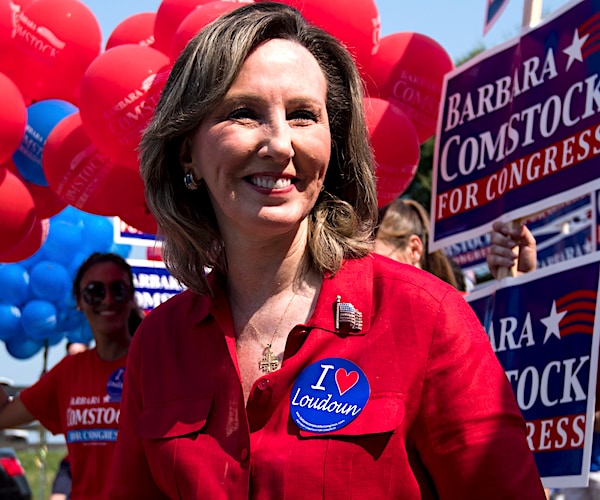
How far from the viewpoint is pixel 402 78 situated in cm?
495

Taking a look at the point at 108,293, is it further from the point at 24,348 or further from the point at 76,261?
the point at 24,348

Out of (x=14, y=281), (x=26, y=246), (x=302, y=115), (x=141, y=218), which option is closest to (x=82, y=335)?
(x=14, y=281)

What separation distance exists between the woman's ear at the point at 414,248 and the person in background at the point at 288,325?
2.62 meters

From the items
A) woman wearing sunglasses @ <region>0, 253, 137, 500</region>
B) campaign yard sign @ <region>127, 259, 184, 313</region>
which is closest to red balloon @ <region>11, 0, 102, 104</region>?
woman wearing sunglasses @ <region>0, 253, 137, 500</region>

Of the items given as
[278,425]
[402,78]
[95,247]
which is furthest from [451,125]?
[95,247]

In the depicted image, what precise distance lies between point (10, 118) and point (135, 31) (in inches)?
32.1

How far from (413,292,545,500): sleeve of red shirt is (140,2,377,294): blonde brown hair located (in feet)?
1.18

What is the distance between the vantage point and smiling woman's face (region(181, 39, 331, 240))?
200 cm

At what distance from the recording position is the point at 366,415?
5.97 feet

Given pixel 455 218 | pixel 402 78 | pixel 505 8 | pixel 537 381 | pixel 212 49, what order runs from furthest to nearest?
pixel 402 78, pixel 505 8, pixel 455 218, pixel 537 381, pixel 212 49

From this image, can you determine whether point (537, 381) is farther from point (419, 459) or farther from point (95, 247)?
point (95, 247)

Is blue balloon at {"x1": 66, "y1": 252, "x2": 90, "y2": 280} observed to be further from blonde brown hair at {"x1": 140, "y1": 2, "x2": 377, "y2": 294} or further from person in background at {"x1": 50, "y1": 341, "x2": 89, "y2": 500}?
blonde brown hair at {"x1": 140, "y1": 2, "x2": 377, "y2": 294}

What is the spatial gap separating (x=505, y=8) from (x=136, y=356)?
274 cm

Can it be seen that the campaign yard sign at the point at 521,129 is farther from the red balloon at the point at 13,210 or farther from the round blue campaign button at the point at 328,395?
the red balloon at the point at 13,210
